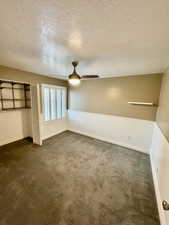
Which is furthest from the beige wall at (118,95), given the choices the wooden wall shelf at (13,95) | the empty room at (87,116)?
the wooden wall shelf at (13,95)

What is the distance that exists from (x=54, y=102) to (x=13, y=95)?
1.38m

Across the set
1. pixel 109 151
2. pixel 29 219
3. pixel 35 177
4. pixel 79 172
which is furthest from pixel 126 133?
pixel 29 219

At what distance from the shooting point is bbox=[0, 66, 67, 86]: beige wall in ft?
9.11

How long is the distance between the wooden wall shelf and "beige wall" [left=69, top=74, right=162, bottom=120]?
5.98 ft

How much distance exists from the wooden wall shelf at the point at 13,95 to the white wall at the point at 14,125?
0.18 meters

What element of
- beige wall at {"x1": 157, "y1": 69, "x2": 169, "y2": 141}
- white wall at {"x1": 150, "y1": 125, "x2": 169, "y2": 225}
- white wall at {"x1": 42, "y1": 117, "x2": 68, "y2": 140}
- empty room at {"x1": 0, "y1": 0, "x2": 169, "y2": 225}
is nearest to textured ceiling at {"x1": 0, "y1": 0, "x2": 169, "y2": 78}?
empty room at {"x1": 0, "y1": 0, "x2": 169, "y2": 225}

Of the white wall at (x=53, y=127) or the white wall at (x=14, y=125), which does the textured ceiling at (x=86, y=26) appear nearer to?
the white wall at (x=14, y=125)

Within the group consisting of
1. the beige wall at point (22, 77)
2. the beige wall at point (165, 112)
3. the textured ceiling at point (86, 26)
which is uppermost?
the textured ceiling at point (86, 26)

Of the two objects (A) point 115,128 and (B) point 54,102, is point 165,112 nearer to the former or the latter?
(A) point 115,128

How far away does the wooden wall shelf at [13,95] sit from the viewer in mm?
2891

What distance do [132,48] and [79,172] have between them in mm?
2563

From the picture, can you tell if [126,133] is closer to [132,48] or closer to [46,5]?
[132,48]

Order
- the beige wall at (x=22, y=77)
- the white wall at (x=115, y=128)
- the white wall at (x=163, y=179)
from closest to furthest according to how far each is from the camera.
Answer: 1. the white wall at (x=163, y=179)
2. the beige wall at (x=22, y=77)
3. the white wall at (x=115, y=128)

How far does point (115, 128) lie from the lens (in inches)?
139
